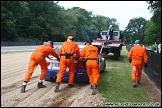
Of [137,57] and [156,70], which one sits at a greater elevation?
[137,57]

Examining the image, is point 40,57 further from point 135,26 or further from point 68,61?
point 135,26

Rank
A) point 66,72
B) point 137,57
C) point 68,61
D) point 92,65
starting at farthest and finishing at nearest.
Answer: point 137,57 < point 66,72 < point 68,61 < point 92,65

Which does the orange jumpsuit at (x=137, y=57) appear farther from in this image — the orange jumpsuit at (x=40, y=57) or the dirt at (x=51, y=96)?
the orange jumpsuit at (x=40, y=57)

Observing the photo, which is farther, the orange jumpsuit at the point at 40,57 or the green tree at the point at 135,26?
the green tree at the point at 135,26

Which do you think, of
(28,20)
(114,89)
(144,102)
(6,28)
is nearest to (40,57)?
(114,89)

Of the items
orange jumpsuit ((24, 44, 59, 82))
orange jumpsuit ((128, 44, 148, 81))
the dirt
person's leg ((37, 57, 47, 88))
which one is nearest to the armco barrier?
the dirt

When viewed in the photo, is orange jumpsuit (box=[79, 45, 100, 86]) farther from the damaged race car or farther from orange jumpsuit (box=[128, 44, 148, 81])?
orange jumpsuit (box=[128, 44, 148, 81])

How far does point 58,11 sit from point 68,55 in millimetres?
76957

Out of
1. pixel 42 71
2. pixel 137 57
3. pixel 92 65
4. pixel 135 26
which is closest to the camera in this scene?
pixel 92 65

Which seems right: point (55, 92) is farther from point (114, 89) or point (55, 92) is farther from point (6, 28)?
point (6, 28)

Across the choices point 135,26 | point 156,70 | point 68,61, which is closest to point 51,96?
point 68,61

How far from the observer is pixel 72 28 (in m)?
91.7

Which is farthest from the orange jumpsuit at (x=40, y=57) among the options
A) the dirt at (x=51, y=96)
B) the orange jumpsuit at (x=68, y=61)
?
the dirt at (x=51, y=96)

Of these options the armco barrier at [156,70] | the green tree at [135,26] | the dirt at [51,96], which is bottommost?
the dirt at [51,96]
